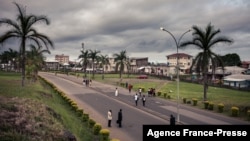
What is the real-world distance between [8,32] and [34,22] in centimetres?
270

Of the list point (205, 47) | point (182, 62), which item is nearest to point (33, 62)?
point (205, 47)

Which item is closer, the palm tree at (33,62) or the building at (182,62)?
the palm tree at (33,62)

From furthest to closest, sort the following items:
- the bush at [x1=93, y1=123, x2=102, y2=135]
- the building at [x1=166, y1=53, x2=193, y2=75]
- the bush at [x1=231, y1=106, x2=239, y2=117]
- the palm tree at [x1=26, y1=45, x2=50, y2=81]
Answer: the building at [x1=166, y1=53, x2=193, y2=75]
the palm tree at [x1=26, y1=45, x2=50, y2=81]
the bush at [x1=231, y1=106, x2=239, y2=117]
the bush at [x1=93, y1=123, x2=102, y2=135]

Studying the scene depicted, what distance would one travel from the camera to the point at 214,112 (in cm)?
3158

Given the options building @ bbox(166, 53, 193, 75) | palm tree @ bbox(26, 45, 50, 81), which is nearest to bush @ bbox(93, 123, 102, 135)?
palm tree @ bbox(26, 45, 50, 81)

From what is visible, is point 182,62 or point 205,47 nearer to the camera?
point 205,47

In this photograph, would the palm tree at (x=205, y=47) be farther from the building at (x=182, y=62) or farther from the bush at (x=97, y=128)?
the building at (x=182, y=62)

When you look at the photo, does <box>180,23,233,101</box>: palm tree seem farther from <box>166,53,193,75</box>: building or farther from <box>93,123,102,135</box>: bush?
<box>166,53,193,75</box>: building

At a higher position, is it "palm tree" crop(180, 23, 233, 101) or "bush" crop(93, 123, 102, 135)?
"palm tree" crop(180, 23, 233, 101)

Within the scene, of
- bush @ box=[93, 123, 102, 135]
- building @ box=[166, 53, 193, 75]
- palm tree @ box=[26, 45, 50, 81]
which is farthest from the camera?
building @ box=[166, 53, 193, 75]

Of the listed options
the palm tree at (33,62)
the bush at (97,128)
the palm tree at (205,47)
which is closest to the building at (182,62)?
the palm tree at (33,62)

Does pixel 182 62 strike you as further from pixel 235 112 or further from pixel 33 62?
pixel 235 112

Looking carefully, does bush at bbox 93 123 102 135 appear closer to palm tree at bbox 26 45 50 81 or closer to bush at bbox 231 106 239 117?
bush at bbox 231 106 239 117

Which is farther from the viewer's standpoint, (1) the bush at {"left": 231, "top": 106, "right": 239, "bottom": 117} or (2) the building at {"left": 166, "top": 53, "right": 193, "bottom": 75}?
(2) the building at {"left": 166, "top": 53, "right": 193, "bottom": 75}
